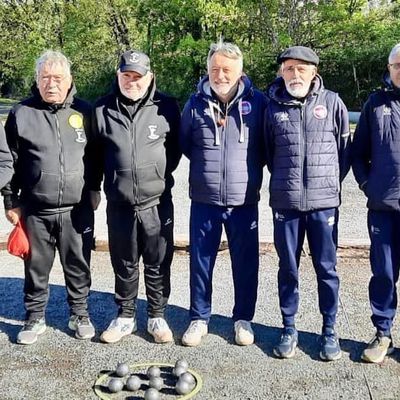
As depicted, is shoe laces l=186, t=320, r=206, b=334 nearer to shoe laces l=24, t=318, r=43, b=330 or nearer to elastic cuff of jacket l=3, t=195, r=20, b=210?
shoe laces l=24, t=318, r=43, b=330

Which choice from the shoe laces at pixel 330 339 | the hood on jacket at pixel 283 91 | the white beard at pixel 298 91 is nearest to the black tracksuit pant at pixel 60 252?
the hood on jacket at pixel 283 91

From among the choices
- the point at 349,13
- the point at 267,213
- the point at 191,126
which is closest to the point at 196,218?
the point at 191,126

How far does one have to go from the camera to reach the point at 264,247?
6.39m

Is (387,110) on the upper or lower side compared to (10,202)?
upper

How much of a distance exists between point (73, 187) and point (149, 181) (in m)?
0.53

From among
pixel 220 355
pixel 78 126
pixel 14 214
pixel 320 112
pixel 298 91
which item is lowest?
pixel 220 355

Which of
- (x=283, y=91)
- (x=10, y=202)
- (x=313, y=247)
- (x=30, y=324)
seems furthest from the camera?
(x=30, y=324)

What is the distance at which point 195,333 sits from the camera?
14.4 feet

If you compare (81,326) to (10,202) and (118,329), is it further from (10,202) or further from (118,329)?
(10,202)

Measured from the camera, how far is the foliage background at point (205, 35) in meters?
20.0

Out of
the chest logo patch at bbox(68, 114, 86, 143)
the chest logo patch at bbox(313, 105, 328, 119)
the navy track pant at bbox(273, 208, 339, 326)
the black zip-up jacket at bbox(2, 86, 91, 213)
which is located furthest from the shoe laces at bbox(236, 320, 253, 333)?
the chest logo patch at bbox(68, 114, 86, 143)

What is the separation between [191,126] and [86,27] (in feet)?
76.8

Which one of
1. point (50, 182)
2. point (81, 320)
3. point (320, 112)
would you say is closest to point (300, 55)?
point (320, 112)

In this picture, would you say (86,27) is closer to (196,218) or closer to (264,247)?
(264,247)
